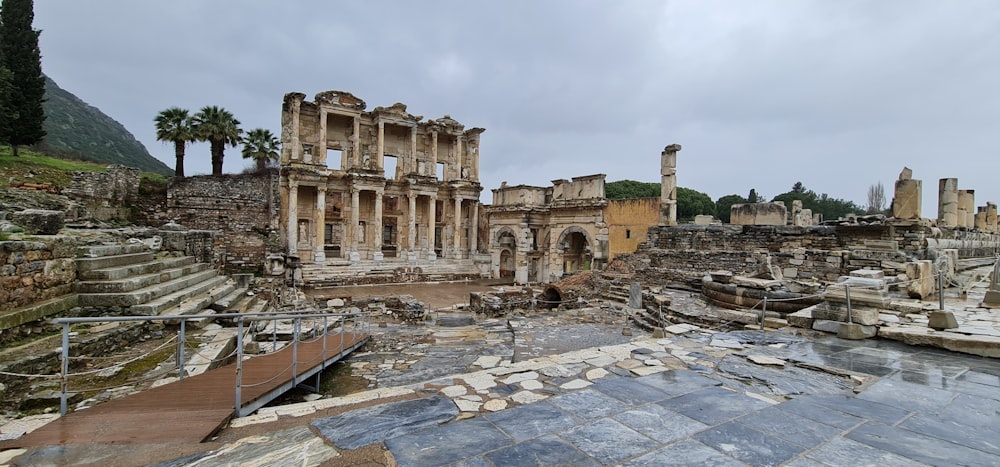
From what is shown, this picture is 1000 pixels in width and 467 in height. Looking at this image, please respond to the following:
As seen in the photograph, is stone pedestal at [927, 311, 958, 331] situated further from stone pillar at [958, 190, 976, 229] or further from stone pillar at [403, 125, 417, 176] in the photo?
stone pillar at [403, 125, 417, 176]

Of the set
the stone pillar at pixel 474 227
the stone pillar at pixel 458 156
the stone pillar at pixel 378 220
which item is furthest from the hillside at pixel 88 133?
the stone pillar at pixel 474 227

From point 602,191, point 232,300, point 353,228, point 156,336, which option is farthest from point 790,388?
point 353,228

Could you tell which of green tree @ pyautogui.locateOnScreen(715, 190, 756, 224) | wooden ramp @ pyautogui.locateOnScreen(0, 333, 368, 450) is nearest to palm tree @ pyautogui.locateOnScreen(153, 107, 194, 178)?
wooden ramp @ pyautogui.locateOnScreen(0, 333, 368, 450)

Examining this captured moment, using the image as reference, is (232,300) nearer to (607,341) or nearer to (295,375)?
(295,375)

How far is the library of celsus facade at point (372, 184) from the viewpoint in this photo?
23.8 meters

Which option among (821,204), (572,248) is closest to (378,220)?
(572,248)

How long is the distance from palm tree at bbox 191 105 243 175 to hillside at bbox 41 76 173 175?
29711 millimetres

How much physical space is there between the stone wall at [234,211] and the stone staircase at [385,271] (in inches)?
104

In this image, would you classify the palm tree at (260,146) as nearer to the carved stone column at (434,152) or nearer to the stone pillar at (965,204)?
the carved stone column at (434,152)

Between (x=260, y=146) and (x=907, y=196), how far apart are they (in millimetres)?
32351

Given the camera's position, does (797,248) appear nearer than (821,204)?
Yes

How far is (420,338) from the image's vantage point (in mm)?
9656

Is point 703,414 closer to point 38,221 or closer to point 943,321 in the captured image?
point 943,321

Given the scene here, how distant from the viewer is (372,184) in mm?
25109
